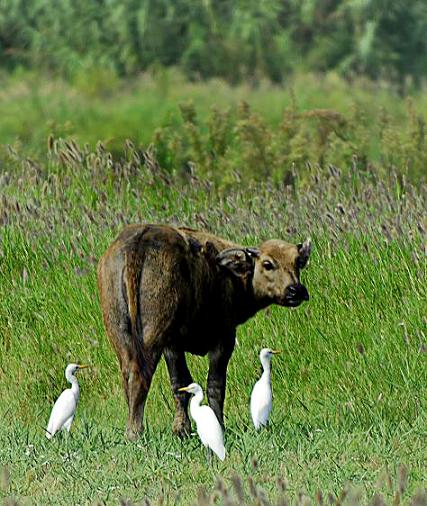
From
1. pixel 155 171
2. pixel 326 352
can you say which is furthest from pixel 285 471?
pixel 155 171

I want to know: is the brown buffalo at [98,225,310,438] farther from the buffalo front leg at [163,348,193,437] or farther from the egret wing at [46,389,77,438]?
the egret wing at [46,389,77,438]

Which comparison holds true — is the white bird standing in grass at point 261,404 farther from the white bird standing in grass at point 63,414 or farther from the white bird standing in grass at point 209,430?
the white bird standing in grass at point 63,414

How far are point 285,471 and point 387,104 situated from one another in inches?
922

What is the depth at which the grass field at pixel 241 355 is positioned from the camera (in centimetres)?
763

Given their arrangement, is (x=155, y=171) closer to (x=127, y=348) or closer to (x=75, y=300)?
(x=75, y=300)

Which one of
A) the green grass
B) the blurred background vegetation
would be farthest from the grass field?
the blurred background vegetation

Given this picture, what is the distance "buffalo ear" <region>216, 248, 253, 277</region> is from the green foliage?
27694 millimetres

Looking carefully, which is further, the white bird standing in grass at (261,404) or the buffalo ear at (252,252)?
the buffalo ear at (252,252)

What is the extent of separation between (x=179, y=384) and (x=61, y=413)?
28.0 inches

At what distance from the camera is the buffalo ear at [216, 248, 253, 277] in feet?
28.3

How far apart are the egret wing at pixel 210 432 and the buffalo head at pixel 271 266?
3.44ft

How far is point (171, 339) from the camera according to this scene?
836cm

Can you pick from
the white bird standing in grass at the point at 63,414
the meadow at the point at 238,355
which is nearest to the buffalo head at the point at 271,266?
the meadow at the point at 238,355

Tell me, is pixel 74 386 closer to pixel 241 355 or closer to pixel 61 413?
pixel 61 413
